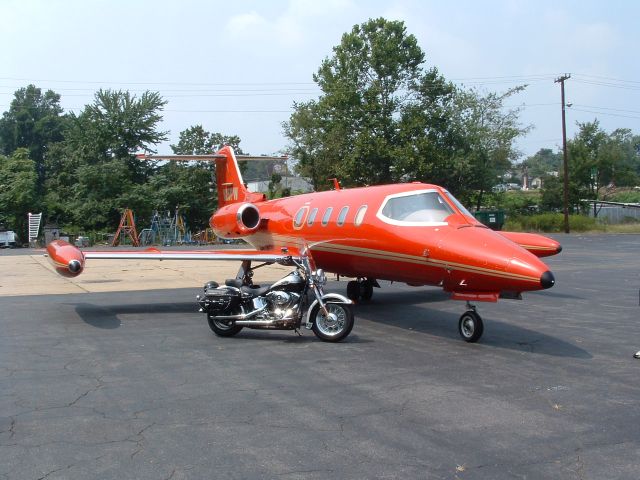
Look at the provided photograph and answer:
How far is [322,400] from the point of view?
696cm

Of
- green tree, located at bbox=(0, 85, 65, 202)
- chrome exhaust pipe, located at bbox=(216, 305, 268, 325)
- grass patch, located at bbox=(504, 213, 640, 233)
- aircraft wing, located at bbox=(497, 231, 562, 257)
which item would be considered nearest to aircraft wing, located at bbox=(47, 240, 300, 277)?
chrome exhaust pipe, located at bbox=(216, 305, 268, 325)

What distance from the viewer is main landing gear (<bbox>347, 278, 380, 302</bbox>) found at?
51.3 feet

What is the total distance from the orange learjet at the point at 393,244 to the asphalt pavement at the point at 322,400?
1026mm

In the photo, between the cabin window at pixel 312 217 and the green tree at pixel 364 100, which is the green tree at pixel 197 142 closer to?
the green tree at pixel 364 100

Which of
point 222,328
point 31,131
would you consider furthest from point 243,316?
point 31,131

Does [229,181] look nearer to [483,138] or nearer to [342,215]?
[342,215]

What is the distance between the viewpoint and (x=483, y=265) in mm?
9438

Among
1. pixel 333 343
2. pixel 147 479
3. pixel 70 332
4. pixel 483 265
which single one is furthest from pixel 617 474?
pixel 70 332

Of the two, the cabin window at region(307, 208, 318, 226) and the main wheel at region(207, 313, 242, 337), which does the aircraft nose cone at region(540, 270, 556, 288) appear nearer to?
the main wheel at region(207, 313, 242, 337)

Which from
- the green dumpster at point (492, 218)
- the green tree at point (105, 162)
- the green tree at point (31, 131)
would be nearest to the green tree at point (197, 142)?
the green tree at point (105, 162)

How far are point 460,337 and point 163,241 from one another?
1557 inches

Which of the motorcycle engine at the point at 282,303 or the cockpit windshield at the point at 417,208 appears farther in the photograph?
the cockpit windshield at the point at 417,208

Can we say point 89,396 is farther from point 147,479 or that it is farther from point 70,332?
point 70,332

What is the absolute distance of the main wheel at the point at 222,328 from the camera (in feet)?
35.1
